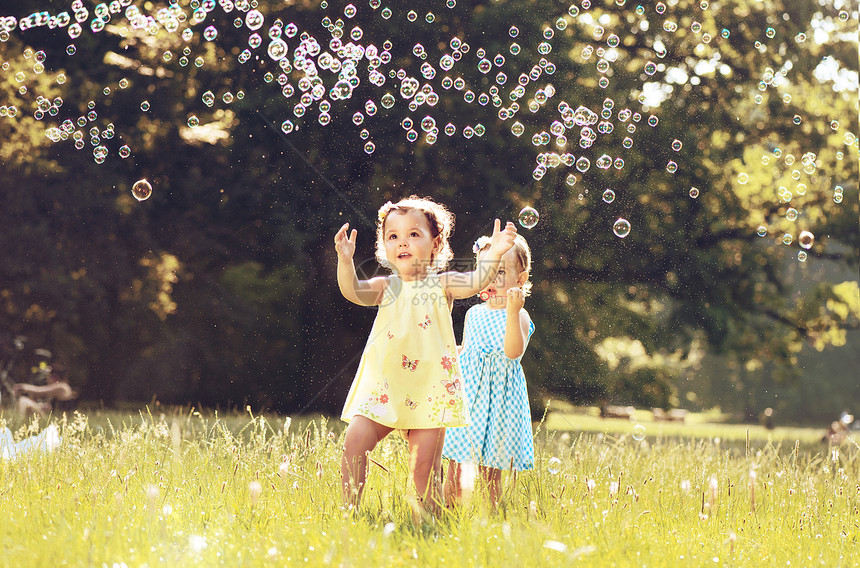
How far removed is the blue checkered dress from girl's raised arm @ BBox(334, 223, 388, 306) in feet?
2.06

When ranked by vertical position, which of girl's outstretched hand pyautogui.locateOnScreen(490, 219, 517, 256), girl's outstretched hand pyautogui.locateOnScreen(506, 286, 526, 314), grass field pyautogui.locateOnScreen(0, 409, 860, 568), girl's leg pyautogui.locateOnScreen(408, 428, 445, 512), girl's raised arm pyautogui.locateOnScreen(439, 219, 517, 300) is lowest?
grass field pyautogui.locateOnScreen(0, 409, 860, 568)

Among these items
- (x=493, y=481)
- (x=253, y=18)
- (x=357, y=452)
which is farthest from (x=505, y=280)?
(x=253, y=18)

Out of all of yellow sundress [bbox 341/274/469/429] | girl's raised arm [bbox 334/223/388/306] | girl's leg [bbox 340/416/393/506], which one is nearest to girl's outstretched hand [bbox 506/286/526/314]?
yellow sundress [bbox 341/274/469/429]

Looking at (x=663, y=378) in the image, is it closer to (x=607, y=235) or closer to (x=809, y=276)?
(x=607, y=235)

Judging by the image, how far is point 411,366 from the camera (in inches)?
148

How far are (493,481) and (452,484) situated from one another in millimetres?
289

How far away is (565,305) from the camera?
1373cm

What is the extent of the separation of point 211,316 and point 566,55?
617 centimetres

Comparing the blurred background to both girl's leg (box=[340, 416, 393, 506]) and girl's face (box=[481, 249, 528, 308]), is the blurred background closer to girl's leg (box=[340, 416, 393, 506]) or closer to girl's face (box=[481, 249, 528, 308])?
girl's face (box=[481, 249, 528, 308])

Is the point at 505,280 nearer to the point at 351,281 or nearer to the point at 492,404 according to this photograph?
the point at 492,404

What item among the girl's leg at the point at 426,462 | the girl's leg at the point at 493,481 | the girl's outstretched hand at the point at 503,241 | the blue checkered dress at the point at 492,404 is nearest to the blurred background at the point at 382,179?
the blue checkered dress at the point at 492,404

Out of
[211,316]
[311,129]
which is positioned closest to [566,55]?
[311,129]

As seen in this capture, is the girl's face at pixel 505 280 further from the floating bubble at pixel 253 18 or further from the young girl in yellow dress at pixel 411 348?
the floating bubble at pixel 253 18

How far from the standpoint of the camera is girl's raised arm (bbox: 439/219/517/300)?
378 cm
